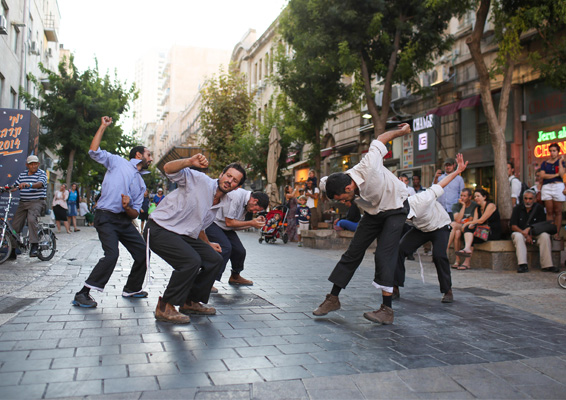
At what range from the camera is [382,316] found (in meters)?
4.96

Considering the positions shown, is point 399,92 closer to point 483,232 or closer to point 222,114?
point 483,232

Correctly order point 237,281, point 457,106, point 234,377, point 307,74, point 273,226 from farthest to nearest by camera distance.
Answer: point 307,74 < point 457,106 < point 273,226 < point 237,281 < point 234,377

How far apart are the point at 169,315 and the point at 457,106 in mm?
14959

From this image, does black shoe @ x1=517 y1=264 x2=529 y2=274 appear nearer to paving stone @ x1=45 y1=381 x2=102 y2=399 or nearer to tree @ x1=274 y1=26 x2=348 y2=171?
paving stone @ x1=45 y1=381 x2=102 y2=399

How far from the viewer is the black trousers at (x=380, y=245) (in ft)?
16.8

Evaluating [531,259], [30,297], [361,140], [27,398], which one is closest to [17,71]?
[361,140]

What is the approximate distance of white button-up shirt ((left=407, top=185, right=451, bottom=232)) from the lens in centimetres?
593

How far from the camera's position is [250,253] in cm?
1277

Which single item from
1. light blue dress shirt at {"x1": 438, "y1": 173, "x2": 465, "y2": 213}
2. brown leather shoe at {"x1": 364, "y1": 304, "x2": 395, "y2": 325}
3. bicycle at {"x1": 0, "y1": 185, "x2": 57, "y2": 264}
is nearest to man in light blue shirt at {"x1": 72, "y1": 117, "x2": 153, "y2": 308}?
brown leather shoe at {"x1": 364, "y1": 304, "x2": 395, "y2": 325}

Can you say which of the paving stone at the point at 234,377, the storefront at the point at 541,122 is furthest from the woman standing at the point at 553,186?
the paving stone at the point at 234,377

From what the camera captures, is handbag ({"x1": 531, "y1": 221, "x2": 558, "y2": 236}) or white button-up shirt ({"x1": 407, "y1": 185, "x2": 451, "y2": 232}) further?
handbag ({"x1": 531, "y1": 221, "x2": 558, "y2": 236})

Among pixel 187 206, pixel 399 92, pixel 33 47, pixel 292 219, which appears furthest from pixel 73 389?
pixel 33 47

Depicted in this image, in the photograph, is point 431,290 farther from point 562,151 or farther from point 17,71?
point 17,71

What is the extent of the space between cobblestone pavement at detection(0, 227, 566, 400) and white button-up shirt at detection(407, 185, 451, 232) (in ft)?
3.03
